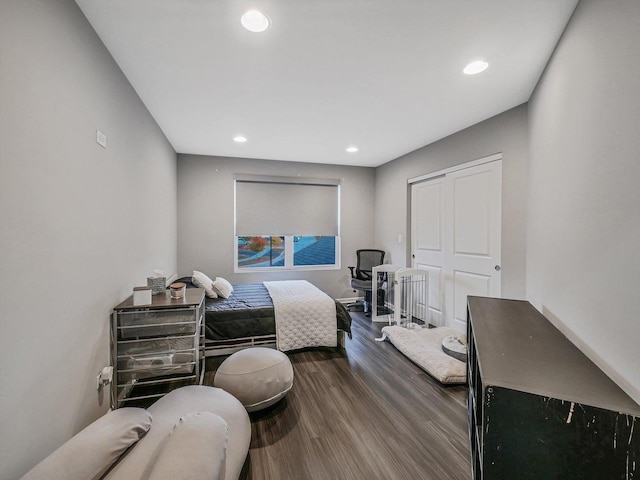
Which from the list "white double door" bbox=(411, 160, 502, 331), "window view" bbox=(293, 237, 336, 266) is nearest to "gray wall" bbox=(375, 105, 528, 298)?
"white double door" bbox=(411, 160, 502, 331)

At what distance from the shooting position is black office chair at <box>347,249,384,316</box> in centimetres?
467

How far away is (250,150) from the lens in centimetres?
434

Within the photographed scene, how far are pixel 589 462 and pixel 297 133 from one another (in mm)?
3551

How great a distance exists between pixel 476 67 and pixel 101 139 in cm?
272

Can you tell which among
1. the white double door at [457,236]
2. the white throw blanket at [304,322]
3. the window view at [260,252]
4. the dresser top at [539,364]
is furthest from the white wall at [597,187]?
the window view at [260,252]

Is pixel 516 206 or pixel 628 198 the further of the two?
pixel 516 206

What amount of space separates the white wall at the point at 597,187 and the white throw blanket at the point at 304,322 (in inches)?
77.7

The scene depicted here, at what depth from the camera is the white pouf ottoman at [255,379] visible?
204 cm

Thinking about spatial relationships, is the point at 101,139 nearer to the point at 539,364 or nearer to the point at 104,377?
the point at 104,377

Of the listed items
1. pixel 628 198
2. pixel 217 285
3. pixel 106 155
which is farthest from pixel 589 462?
pixel 217 285

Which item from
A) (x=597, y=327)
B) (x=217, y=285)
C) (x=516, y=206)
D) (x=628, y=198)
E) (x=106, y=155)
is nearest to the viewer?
(x=628, y=198)

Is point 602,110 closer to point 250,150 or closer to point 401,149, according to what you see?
point 401,149

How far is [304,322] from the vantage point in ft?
10.3

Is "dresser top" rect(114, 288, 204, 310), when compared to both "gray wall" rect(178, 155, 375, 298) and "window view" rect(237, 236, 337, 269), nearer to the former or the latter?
"gray wall" rect(178, 155, 375, 298)
